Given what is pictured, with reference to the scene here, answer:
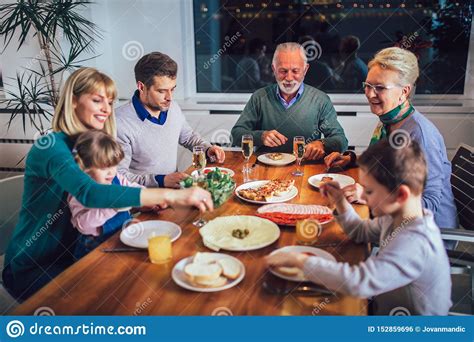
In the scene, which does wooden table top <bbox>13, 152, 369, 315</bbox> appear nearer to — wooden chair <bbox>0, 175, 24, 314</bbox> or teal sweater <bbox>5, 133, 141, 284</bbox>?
teal sweater <bbox>5, 133, 141, 284</bbox>

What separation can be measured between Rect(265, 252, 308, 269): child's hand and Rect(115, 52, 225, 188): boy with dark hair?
76 centimetres

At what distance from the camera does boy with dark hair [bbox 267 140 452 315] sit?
1043 millimetres

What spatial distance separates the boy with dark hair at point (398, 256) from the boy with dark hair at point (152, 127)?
2.81 ft

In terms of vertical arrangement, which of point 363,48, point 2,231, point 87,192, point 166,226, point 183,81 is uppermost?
point 363,48

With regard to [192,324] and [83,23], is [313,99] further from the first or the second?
[192,324]

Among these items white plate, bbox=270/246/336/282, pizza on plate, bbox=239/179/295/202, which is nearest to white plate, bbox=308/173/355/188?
pizza on plate, bbox=239/179/295/202

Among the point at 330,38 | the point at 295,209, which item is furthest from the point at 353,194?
the point at 330,38

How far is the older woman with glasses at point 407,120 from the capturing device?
1657 mm

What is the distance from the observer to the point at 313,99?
2498 mm

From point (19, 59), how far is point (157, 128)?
3.78ft

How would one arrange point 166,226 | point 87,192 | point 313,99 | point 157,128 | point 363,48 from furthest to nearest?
point 363,48
point 313,99
point 157,128
point 166,226
point 87,192

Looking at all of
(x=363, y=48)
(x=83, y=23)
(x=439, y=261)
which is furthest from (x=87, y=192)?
(x=363, y=48)

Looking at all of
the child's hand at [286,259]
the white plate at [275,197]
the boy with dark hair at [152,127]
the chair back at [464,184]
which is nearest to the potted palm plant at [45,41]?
the boy with dark hair at [152,127]

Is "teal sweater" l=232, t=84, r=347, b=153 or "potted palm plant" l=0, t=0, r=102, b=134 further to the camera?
"teal sweater" l=232, t=84, r=347, b=153
